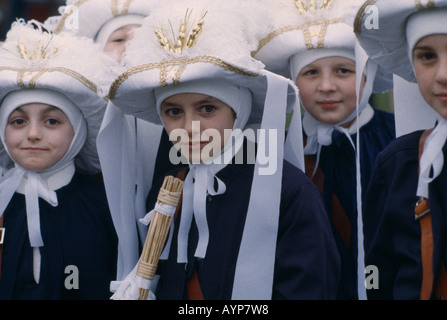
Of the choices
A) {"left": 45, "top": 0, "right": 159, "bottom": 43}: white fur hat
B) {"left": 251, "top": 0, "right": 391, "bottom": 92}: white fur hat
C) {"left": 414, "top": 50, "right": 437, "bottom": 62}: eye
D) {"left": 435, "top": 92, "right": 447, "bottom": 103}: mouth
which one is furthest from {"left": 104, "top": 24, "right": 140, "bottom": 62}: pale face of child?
{"left": 435, "top": 92, "right": 447, "bottom": 103}: mouth

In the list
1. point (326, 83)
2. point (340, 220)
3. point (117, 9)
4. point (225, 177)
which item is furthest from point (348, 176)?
point (117, 9)

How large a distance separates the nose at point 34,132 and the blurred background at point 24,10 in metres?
5.65

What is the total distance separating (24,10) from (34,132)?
6.15 m

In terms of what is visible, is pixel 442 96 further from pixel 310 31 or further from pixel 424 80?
pixel 310 31

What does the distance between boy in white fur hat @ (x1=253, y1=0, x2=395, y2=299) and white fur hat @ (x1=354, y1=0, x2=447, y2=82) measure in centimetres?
50

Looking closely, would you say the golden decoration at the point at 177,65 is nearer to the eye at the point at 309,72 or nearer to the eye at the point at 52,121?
the eye at the point at 52,121

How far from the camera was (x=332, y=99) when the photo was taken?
3.65 metres

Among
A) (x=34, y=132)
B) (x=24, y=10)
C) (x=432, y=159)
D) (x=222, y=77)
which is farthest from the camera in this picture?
(x=24, y=10)

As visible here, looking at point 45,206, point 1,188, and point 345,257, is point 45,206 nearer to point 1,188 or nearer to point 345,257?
point 1,188

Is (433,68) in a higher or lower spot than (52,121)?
lower

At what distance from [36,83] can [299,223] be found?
150cm

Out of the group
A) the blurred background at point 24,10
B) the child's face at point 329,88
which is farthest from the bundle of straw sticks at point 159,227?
the blurred background at point 24,10

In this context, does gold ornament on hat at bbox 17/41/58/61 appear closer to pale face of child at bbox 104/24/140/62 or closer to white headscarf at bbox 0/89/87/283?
white headscarf at bbox 0/89/87/283
